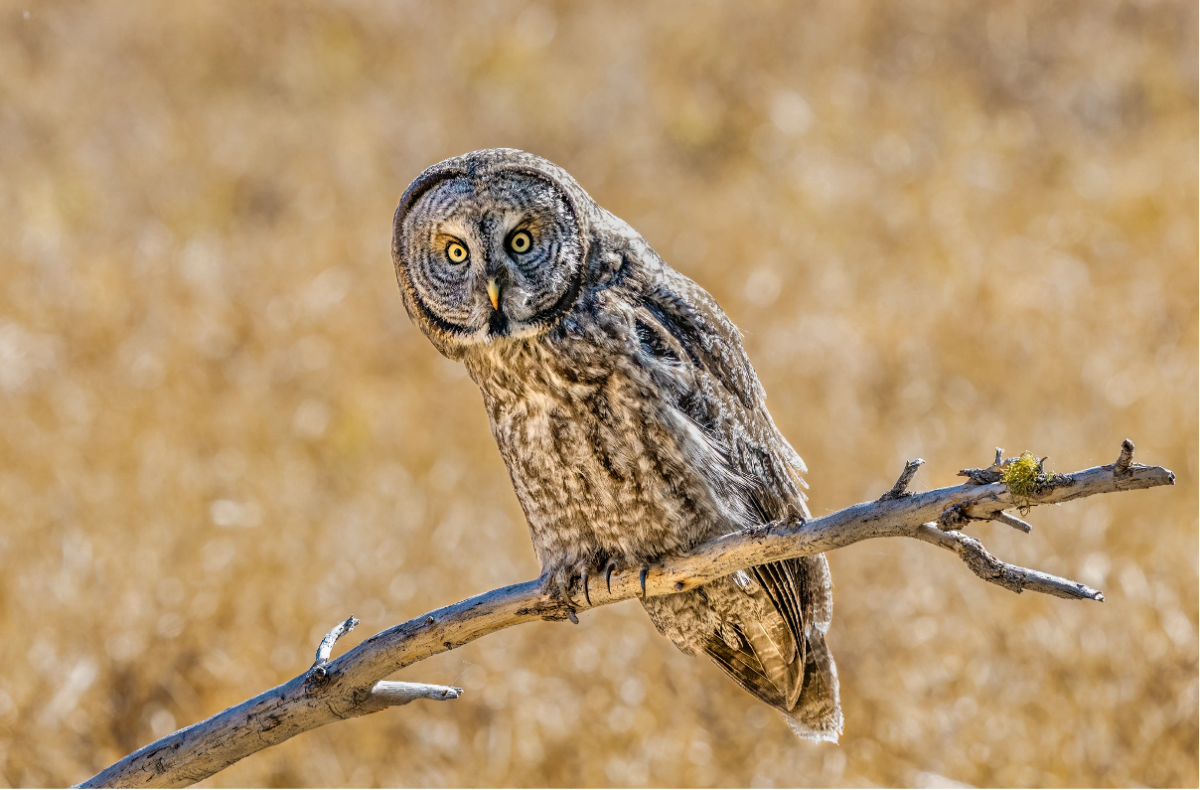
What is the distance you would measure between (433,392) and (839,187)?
3.40 meters

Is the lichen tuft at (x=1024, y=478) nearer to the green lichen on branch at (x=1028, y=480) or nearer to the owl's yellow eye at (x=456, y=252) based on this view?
the green lichen on branch at (x=1028, y=480)

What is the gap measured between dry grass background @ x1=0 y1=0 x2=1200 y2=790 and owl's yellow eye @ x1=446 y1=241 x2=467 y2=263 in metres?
2.05

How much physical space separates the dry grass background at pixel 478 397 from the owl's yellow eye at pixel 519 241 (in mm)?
2069

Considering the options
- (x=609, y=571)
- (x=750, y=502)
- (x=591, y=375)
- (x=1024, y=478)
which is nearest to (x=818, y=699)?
(x=750, y=502)

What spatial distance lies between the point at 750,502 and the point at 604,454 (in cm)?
40

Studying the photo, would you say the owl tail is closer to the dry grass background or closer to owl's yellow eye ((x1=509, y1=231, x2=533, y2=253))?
owl's yellow eye ((x1=509, y1=231, x2=533, y2=253))

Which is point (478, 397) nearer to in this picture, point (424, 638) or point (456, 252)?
point (456, 252)

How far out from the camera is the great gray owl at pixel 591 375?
233cm

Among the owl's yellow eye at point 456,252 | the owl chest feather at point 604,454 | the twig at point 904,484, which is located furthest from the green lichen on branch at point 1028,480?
the owl's yellow eye at point 456,252

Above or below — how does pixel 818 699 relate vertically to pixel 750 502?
below

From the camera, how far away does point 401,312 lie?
21.6ft

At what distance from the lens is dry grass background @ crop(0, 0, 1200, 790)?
12.8 feet

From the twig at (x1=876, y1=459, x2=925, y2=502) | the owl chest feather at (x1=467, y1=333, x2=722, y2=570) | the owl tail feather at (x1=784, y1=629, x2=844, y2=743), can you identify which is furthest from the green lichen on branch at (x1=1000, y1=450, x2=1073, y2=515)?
the owl tail feather at (x1=784, y1=629, x2=844, y2=743)

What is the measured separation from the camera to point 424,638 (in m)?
2.03
